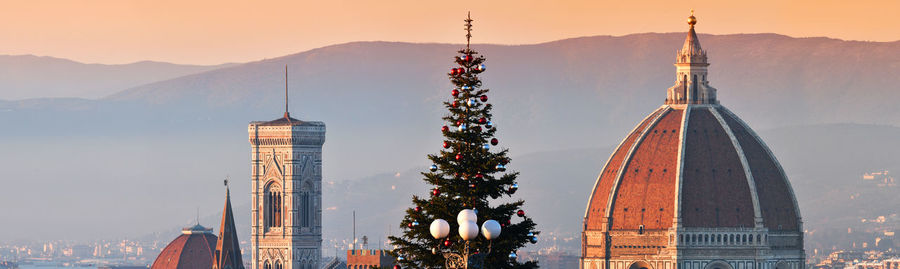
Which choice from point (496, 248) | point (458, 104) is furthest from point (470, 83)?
point (496, 248)

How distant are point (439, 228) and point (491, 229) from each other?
39.1 inches

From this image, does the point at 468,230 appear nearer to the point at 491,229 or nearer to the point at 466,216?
the point at 466,216

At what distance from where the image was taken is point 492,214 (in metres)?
48.4

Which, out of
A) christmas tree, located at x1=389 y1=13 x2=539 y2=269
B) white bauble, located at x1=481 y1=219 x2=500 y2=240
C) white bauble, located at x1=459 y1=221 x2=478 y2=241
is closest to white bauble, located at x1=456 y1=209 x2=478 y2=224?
white bauble, located at x1=459 y1=221 x2=478 y2=241

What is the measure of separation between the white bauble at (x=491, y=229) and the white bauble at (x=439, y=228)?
730mm

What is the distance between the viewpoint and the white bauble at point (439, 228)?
1756 inches

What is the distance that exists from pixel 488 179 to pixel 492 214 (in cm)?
73

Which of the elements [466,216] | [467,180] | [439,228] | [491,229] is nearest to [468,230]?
[466,216]

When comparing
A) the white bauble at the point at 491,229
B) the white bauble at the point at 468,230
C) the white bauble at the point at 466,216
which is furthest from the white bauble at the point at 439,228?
the white bauble at the point at 491,229

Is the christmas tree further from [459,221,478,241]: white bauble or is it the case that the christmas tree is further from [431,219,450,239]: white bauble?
[459,221,478,241]: white bauble

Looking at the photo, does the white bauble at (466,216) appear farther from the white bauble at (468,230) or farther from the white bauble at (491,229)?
the white bauble at (491,229)

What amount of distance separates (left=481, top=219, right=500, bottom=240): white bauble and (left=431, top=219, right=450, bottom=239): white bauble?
2.40 ft

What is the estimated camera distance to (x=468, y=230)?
43.7 m

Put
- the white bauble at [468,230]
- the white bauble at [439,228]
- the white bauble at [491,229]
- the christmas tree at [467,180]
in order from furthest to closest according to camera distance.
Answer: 1. the christmas tree at [467,180]
2. the white bauble at [439,228]
3. the white bauble at [491,229]
4. the white bauble at [468,230]
